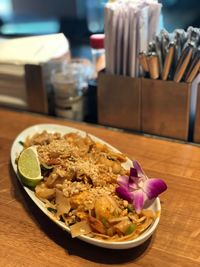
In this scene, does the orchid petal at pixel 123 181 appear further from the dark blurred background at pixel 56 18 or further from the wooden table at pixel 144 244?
the dark blurred background at pixel 56 18

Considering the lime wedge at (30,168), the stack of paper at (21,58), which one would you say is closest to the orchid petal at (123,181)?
the lime wedge at (30,168)

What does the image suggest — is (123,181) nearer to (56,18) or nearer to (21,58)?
(21,58)

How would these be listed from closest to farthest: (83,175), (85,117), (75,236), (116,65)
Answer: (75,236)
(83,175)
(116,65)
(85,117)

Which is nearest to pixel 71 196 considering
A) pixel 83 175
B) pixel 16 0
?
pixel 83 175

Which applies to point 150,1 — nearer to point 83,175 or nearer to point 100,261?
point 83,175

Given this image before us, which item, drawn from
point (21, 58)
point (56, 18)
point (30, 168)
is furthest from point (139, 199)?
point (56, 18)

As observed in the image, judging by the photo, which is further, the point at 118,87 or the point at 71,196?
the point at 118,87
